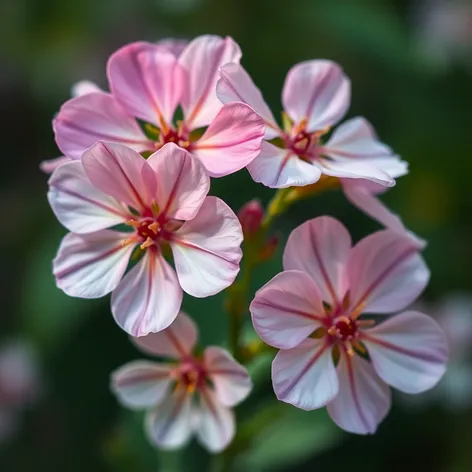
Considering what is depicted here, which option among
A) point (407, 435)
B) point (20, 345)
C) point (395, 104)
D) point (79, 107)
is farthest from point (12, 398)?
point (395, 104)

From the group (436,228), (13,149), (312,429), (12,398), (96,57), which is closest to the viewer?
(312,429)

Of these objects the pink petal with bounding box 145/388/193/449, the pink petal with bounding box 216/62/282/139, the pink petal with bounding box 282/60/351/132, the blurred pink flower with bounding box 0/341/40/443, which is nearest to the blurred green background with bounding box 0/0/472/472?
the blurred pink flower with bounding box 0/341/40/443

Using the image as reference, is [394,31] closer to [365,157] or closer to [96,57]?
[96,57]

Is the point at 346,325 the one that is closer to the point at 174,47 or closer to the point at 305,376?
the point at 305,376

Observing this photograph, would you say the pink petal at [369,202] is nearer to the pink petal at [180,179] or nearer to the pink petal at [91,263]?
the pink petal at [180,179]

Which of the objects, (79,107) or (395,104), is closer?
(79,107)

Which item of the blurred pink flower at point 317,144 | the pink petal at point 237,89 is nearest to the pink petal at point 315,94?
the blurred pink flower at point 317,144
